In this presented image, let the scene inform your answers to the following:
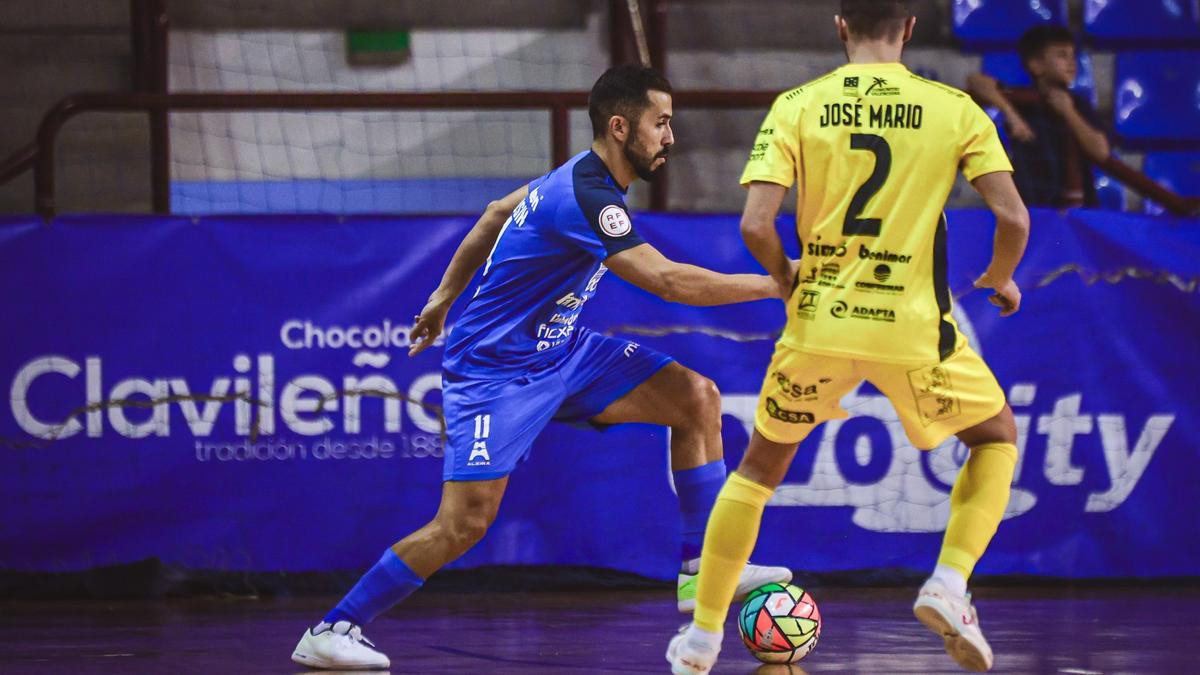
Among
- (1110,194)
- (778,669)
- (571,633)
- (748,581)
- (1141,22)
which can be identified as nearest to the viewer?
(778,669)

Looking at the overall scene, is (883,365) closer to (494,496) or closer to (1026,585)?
(494,496)

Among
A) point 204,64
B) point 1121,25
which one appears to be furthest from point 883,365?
point 1121,25

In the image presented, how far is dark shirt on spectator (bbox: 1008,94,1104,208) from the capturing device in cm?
795

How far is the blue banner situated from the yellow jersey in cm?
303

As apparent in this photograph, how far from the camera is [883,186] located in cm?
452

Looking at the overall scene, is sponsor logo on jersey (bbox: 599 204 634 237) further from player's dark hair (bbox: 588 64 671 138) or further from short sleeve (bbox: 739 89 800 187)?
short sleeve (bbox: 739 89 800 187)

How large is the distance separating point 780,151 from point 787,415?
0.74 metres

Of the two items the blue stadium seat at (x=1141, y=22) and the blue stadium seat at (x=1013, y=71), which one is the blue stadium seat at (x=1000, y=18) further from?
the blue stadium seat at (x=1141, y=22)

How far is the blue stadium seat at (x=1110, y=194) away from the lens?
1012 centimetres

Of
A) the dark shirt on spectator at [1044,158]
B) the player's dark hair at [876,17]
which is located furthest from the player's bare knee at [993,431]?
the dark shirt on spectator at [1044,158]

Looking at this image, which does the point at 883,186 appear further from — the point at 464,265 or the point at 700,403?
the point at 464,265

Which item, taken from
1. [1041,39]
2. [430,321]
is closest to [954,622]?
[430,321]

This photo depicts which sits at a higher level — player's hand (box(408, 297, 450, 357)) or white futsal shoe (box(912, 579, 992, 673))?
player's hand (box(408, 297, 450, 357))

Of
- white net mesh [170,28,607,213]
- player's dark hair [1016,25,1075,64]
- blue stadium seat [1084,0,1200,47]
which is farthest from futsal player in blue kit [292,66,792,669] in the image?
blue stadium seat [1084,0,1200,47]
